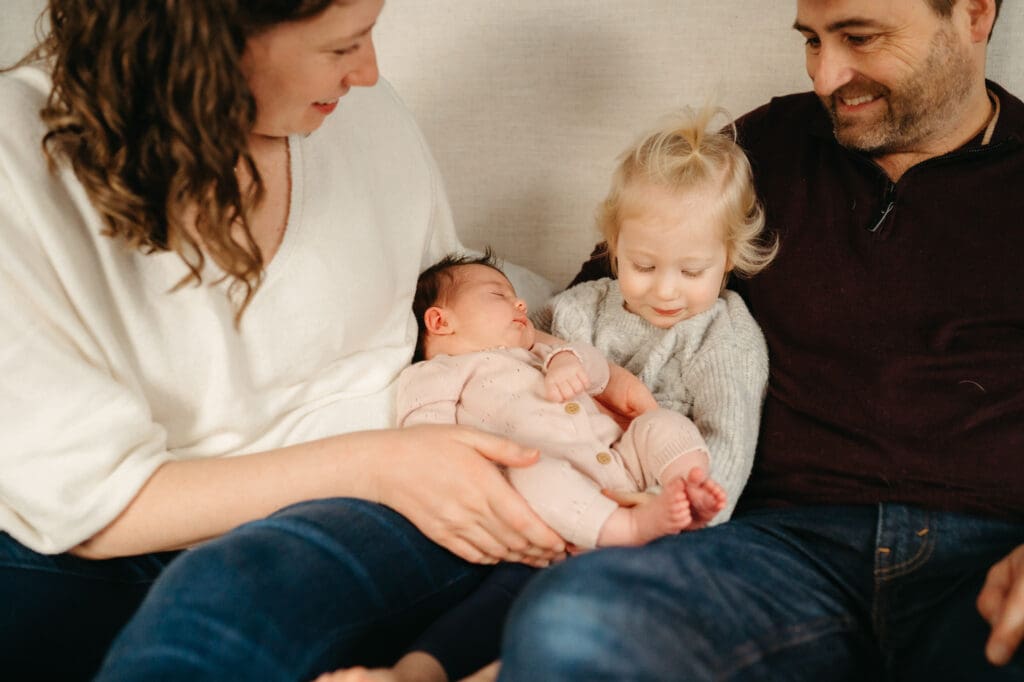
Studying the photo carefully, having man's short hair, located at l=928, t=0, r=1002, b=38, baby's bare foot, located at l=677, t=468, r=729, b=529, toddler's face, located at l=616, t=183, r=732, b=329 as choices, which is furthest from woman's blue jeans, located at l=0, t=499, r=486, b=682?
man's short hair, located at l=928, t=0, r=1002, b=38

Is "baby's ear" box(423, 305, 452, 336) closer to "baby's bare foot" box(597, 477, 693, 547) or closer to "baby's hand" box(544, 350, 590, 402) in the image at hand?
"baby's hand" box(544, 350, 590, 402)

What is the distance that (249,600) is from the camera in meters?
0.91

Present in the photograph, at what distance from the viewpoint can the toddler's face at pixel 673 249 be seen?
1.36 meters

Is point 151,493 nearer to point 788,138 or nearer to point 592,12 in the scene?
point 788,138

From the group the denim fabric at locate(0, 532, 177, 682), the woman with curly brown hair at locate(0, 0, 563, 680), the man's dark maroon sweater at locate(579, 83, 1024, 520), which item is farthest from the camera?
the man's dark maroon sweater at locate(579, 83, 1024, 520)

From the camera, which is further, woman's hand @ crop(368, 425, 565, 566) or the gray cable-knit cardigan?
the gray cable-knit cardigan

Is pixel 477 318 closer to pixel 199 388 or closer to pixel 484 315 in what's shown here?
pixel 484 315

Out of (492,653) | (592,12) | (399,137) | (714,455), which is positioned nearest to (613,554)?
(492,653)

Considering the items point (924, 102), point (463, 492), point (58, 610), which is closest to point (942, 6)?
point (924, 102)

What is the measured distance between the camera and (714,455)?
49.2 inches

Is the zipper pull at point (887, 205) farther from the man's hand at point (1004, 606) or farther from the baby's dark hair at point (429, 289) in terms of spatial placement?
the baby's dark hair at point (429, 289)

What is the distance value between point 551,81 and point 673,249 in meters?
0.55

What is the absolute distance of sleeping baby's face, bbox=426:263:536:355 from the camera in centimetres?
138

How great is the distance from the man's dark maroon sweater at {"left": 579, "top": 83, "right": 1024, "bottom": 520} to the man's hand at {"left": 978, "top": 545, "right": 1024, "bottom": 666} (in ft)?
0.65
